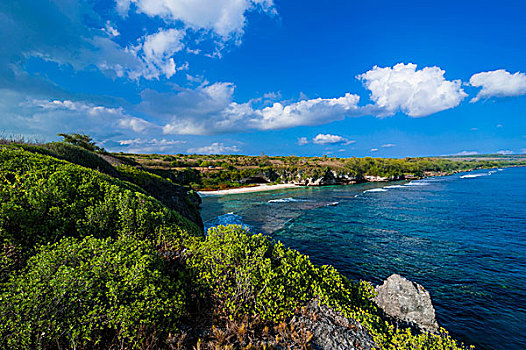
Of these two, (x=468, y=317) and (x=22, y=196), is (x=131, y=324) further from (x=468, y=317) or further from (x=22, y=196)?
(x=468, y=317)

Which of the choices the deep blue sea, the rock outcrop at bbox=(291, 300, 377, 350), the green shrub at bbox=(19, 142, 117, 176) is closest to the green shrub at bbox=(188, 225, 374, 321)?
the rock outcrop at bbox=(291, 300, 377, 350)

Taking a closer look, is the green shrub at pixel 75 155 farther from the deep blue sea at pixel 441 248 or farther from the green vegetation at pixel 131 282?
the deep blue sea at pixel 441 248

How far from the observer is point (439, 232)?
2523 cm

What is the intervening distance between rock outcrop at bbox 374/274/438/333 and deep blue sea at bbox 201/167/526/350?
4114 mm

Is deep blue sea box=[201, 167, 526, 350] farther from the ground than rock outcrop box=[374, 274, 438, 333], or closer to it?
closer to it

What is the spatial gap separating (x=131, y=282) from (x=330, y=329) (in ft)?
20.0

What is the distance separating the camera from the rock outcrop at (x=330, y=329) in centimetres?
631

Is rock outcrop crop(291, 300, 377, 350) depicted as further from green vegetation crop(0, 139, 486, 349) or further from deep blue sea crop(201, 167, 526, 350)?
deep blue sea crop(201, 167, 526, 350)

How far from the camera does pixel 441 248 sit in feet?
67.9

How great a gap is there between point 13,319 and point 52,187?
5.83 m

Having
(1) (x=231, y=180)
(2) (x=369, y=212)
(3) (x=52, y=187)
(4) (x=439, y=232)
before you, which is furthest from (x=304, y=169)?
(3) (x=52, y=187)

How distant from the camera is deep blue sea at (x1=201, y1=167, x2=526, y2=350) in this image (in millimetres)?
11781

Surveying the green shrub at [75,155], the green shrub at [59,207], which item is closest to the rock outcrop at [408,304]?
the green shrub at [59,207]

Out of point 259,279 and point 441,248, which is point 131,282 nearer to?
point 259,279
